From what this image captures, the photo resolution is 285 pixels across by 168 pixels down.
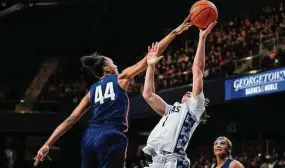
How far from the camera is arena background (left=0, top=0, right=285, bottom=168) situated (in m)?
16.8

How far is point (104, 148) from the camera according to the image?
17.2 feet

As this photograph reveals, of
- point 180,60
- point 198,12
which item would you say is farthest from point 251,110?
point 198,12

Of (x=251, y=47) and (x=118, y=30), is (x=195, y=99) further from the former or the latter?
(x=118, y=30)

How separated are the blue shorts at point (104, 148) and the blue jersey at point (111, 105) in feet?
0.33

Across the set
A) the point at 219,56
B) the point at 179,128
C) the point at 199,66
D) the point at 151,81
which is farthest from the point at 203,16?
the point at 219,56

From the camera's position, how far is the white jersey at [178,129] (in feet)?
18.6

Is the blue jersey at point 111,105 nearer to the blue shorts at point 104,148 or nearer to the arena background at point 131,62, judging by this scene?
the blue shorts at point 104,148

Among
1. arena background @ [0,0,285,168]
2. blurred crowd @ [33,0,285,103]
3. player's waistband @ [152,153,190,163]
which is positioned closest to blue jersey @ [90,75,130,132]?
player's waistband @ [152,153,190,163]

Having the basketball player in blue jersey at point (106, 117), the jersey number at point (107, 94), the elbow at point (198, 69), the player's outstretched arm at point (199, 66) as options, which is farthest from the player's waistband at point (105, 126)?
the elbow at point (198, 69)

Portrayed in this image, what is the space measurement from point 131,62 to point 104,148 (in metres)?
21.8

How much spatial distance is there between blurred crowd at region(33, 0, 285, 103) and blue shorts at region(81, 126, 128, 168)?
31.7ft

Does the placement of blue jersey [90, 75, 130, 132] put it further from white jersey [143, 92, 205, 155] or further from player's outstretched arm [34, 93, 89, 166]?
white jersey [143, 92, 205, 155]

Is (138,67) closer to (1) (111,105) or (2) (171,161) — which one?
(1) (111,105)

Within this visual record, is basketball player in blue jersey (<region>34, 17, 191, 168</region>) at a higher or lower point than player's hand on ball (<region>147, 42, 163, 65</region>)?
lower
